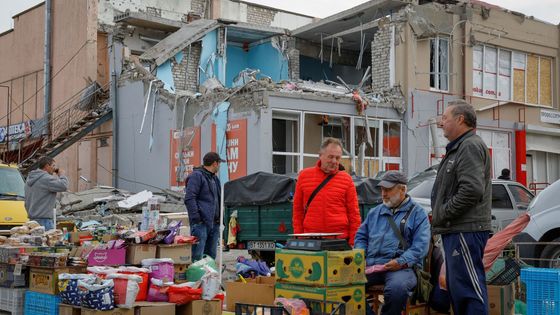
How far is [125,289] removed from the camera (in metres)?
7.10

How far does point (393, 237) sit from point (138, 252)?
3.12m

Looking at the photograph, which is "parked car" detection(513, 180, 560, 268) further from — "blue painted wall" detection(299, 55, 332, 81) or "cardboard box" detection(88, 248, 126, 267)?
"blue painted wall" detection(299, 55, 332, 81)

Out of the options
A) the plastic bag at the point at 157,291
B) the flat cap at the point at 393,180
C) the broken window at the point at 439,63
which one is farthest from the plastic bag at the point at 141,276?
the broken window at the point at 439,63

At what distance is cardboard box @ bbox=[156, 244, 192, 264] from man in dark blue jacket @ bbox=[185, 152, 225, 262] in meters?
1.42

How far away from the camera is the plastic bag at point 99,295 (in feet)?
22.9

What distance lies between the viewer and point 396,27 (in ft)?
76.8

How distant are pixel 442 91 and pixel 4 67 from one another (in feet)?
71.1

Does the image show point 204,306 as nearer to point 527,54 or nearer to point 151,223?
point 151,223

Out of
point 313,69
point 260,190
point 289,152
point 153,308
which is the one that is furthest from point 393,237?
point 313,69

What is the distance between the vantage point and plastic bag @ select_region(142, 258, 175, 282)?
7883 millimetres

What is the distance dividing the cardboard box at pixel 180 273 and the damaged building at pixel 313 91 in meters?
12.0

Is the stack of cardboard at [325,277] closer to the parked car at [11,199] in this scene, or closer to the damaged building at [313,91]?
the parked car at [11,199]

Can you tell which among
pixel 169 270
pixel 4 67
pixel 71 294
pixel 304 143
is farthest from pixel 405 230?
pixel 4 67

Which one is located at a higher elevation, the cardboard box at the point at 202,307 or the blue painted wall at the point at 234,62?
the blue painted wall at the point at 234,62
